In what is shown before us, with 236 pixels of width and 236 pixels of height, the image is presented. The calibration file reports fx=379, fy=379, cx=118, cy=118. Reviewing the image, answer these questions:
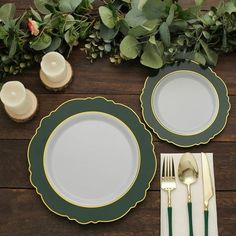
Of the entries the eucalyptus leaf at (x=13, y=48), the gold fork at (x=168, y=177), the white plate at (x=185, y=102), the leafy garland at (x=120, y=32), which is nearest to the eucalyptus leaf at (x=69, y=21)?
the leafy garland at (x=120, y=32)

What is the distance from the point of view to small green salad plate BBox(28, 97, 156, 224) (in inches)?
26.3

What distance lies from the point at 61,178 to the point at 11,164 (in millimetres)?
101

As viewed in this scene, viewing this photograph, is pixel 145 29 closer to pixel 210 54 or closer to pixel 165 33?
pixel 165 33

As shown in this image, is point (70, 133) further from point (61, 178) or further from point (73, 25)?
point (73, 25)

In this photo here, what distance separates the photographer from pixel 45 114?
2.45 feet

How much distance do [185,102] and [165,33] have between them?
139mm

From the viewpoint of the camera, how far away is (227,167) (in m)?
0.70

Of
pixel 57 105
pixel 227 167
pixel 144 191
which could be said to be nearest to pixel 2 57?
pixel 57 105

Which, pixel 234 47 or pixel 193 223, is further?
pixel 234 47

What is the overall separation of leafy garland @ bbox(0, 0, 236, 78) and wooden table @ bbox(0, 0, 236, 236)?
0.11ft

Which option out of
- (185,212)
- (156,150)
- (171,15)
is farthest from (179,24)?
(185,212)

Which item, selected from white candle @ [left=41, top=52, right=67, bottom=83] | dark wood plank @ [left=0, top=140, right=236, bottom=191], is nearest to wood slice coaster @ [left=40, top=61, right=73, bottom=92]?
white candle @ [left=41, top=52, right=67, bottom=83]

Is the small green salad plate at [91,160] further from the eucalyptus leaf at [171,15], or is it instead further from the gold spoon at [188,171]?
the eucalyptus leaf at [171,15]

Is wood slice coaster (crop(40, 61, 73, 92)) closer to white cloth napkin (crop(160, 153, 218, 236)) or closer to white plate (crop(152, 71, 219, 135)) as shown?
white plate (crop(152, 71, 219, 135))
